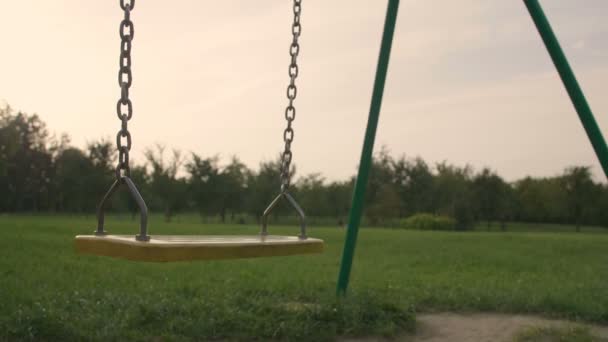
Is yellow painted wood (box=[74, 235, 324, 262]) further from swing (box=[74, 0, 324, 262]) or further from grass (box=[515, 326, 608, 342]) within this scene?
grass (box=[515, 326, 608, 342])

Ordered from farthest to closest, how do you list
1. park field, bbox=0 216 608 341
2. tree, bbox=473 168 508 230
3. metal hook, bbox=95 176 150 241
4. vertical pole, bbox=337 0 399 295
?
tree, bbox=473 168 508 230, vertical pole, bbox=337 0 399 295, park field, bbox=0 216 608 341, metal hook, bbox=95 176 150 241

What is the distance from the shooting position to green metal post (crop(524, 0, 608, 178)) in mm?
4473

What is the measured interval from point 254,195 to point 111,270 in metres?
23.1

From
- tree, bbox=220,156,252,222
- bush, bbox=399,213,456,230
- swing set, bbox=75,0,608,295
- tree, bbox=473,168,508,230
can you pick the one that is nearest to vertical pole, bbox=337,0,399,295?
swing set, bbox=75,0,608,295

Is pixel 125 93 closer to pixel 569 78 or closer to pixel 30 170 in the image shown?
pixel 569 78

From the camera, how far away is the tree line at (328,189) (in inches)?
1172

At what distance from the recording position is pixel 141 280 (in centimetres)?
646

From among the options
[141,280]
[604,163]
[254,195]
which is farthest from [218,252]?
[254,195]

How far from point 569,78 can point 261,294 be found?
3.25 meters

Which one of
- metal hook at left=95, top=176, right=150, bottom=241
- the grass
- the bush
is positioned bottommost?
the grass

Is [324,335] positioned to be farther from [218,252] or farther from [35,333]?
[35,333]

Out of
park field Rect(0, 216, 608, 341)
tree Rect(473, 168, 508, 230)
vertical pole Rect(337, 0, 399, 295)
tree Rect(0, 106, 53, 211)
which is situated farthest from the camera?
tree Rect(0, 106, 53, 211)

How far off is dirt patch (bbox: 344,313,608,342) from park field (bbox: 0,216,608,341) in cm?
16

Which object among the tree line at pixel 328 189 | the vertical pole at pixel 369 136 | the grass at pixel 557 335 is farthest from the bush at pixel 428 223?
the grass at pixel 557 335
